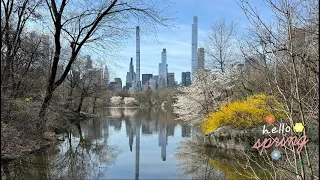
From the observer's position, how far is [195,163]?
12.0 m

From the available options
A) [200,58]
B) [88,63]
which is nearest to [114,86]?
[88,63]

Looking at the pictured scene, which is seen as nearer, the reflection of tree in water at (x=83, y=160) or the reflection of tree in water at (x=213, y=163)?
the reflection of tree in water at (x=213, y=163)

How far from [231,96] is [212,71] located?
3.11 metres

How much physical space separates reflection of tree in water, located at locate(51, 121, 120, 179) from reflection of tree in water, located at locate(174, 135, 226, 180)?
2.82 metres

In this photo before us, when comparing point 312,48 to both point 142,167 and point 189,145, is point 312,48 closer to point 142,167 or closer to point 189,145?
point 142,167

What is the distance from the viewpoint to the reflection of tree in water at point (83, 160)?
10078mm

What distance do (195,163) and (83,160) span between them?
14.8 ft

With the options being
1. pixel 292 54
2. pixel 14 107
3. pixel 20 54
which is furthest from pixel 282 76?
pixel 20 54

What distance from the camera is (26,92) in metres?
16.7

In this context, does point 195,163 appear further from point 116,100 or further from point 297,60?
point 116,100

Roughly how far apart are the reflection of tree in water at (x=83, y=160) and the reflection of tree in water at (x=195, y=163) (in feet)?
9.24

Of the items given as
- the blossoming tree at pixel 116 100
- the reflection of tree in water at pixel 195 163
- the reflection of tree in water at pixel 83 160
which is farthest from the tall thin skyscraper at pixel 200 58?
the blossoming tree at pixel 116 100

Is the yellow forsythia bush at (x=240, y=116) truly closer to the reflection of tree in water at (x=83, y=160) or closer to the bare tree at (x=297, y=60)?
the reflection of tree in water at (x=83, y=160)

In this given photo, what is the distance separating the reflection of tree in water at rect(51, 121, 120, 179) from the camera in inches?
397
